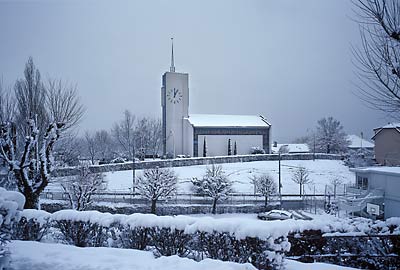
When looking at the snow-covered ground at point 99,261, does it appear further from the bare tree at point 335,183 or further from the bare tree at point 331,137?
the bare tree at point 331,137

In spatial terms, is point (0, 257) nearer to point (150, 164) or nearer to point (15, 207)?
point (15, 207)

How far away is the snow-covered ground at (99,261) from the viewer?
5121 millimetres

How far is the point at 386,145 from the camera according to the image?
36.1 m

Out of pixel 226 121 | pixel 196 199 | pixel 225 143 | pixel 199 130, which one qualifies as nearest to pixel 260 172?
pixel 196 199

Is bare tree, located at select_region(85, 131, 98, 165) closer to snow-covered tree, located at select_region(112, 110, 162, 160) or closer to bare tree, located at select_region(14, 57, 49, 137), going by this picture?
snow-covered tree, located at select_region(112, 110, 162, 160)

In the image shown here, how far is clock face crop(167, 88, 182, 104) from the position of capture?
50062 millimetres

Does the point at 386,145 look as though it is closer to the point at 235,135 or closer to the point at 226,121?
the point at 235,135

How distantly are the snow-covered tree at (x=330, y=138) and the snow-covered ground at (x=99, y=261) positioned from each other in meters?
52.5

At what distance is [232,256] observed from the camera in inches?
251

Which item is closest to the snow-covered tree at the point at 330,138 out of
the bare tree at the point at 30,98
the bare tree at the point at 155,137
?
the bare tree at the point at 155,137

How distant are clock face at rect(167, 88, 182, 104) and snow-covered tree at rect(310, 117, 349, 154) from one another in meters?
28.1

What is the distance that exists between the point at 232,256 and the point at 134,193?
1979cm

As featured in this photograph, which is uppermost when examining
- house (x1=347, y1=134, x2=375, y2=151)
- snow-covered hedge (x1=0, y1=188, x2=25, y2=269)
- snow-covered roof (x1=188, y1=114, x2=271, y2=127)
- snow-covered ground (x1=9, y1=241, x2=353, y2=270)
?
snow-covered roof (x1=188, y1=114, x2=271, y2=127)

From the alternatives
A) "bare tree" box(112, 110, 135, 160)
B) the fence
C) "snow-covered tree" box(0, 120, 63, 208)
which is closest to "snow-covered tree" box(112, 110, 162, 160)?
"bare tree" box(112, 110, 135, 160)
